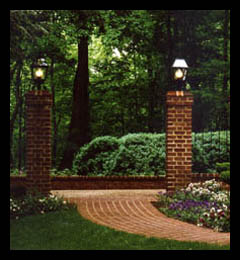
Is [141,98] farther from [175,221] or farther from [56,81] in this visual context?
[175,221]

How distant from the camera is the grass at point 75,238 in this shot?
224 inches

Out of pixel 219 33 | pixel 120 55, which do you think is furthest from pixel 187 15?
pixel 120 55

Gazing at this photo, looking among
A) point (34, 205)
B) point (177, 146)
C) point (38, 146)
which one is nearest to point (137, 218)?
point (34, 205)

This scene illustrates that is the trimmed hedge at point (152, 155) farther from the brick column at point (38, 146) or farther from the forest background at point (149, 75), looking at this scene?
the forest background at point (149, 75)

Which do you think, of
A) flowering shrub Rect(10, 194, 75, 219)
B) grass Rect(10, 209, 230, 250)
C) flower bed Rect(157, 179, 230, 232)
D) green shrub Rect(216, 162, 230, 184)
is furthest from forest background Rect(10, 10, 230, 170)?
grass Rect(10, 209, 230, 250)

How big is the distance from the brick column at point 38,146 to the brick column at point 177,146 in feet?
7.92

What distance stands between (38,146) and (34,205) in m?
1.32

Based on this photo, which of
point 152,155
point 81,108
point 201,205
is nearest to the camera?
point 201,205

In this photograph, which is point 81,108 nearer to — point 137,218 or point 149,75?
point 149,75

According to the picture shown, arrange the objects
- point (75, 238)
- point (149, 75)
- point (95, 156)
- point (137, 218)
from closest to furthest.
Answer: point (75, 238), point (137, 218), point (95, 156), point (149, 75)

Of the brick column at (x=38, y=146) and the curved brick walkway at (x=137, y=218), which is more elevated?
the brick column at (x=38, y=146)

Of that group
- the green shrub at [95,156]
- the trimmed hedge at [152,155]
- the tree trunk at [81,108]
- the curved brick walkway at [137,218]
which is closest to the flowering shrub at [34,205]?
the curved brick walkway at [137,218]

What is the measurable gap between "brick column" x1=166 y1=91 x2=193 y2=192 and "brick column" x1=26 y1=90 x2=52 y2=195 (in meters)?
2.41

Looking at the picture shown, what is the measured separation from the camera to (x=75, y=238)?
6191mm
